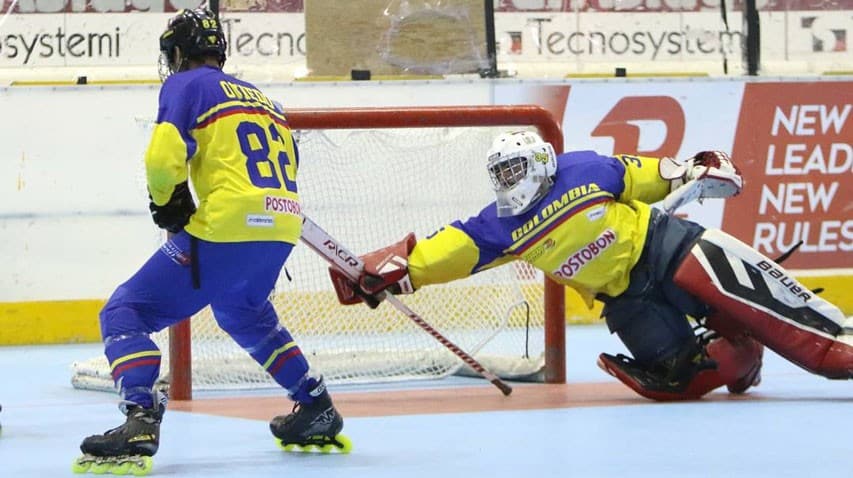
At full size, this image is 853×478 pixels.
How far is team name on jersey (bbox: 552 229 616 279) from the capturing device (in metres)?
5.10

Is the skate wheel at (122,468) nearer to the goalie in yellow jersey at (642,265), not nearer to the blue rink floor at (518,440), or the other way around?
the blue rink floor at (518,440)

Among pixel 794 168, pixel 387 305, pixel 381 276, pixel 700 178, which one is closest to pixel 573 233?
pixel 700 178

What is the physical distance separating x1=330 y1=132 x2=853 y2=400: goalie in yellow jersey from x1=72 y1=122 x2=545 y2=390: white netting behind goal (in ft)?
2.54

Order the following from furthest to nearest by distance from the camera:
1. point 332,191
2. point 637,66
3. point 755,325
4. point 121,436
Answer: point 637,66
point 332,191
point 755,325
point 121,436

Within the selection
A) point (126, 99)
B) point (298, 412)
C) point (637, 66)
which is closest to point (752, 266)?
point (298, 412)

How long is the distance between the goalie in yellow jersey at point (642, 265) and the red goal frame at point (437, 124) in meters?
0.49

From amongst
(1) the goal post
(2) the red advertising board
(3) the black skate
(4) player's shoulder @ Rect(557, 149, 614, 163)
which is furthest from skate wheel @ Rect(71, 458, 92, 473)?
(2) the red advertising board

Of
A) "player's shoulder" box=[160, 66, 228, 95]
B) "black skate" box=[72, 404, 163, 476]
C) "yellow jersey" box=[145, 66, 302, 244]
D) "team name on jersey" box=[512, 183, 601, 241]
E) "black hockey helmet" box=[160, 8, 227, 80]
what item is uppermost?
"black hockey helmet" box=[160, 8, 227, 80]

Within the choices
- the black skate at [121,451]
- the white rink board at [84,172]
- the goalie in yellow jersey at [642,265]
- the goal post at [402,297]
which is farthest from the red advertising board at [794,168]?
the black skate at [121,451]

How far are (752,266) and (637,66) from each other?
3.11 meters

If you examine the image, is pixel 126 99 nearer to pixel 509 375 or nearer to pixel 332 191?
pixel 332 191

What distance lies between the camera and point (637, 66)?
807cm

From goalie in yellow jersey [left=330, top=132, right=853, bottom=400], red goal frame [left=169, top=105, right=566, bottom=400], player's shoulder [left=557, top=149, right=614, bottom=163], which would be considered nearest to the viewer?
goalie in yellow jersey [left=330, top=132, right=853, bottom=400]

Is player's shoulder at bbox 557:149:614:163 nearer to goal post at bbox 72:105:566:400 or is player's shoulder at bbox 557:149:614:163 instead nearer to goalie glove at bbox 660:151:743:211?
goalie glove at bbox 660:151:743:211
